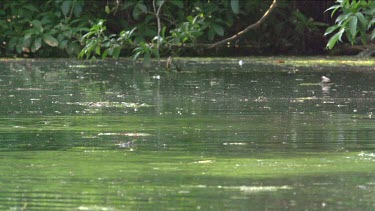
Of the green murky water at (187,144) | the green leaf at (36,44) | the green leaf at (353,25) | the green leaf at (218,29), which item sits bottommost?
the green leaf at (36,44)

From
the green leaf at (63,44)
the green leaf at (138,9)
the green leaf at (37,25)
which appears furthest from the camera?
the green leaf at (138,9)

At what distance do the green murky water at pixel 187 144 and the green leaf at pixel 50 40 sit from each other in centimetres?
445

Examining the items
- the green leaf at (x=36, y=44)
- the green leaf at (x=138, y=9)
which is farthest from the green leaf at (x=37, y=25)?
the green leaf at (x=138, y=9)

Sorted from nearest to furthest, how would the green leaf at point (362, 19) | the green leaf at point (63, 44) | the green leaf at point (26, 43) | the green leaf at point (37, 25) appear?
the green leaf at point (362, 19)
the green leaf at point (63, 44)
the green leaf at point (26, 43)
the green leaf at point (37, 25)

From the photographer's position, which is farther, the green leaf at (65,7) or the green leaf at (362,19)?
the green leaf at (65,7)

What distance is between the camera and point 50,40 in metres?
14.6

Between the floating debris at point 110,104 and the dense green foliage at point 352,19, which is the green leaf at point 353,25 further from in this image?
the floating debris at point 110,104

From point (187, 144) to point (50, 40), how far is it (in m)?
9.48

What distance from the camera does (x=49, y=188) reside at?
13.0 feet

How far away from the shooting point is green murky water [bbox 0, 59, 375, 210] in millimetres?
3814

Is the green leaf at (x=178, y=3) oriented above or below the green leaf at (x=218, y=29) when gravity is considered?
above

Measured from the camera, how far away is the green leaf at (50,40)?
1452 centimetres

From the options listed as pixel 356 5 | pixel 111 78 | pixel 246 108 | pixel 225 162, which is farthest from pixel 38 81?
pixel 225 162

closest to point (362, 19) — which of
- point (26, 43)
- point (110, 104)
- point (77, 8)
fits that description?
point (110, 104)
